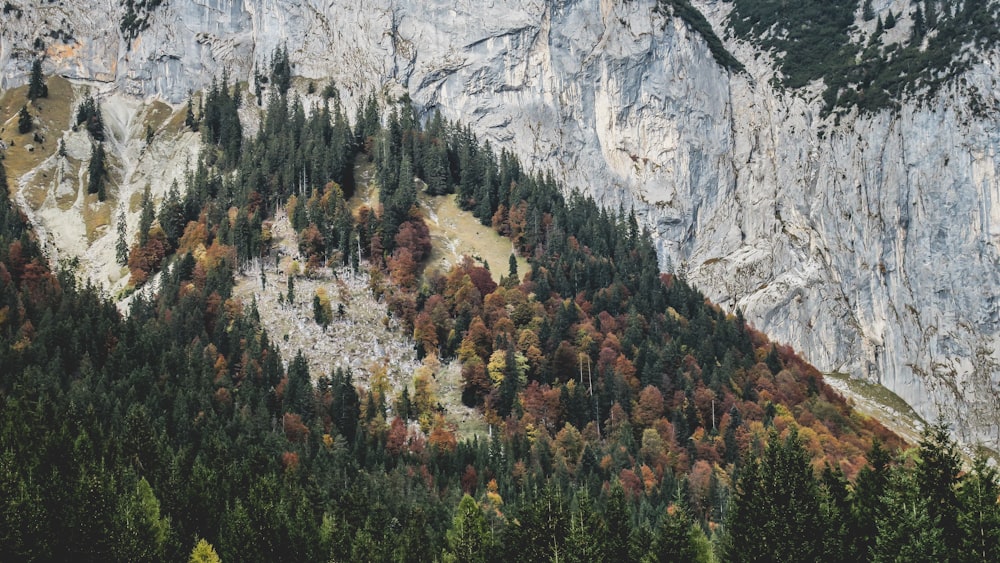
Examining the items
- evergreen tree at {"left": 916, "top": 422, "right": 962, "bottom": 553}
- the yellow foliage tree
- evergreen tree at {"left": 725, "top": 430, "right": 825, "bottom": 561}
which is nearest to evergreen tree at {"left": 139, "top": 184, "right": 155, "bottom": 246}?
the yellow foliage tree

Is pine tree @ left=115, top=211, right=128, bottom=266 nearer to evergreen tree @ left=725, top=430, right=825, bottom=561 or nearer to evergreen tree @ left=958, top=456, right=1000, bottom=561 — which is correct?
evergreen tree @ left=725, top=430, right=825, bottom=561

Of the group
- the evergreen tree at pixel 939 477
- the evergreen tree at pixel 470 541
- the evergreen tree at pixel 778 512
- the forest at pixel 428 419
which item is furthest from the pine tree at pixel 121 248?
the evergreen tree at pixel 939 477

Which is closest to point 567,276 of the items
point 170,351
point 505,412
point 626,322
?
point 626,322

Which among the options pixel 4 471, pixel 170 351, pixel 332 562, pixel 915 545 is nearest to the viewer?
pixel 915 545

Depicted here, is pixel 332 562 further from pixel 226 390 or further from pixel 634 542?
pixel 226 390

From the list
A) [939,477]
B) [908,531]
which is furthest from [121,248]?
[908,531]

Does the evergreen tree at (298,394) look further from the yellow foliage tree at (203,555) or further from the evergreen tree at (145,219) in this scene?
the yellow foliage tree at (203,555)

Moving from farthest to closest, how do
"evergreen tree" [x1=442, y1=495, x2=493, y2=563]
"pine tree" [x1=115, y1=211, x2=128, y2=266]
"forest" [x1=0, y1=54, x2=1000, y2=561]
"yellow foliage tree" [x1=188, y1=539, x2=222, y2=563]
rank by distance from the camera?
1. "pine tree" [x1=115, y1=211, x2=128, y2=266]
2. "evergreen tree" [x1=442, y1=495, x2=493, y2=563]
3. "yellow foliage tree" [x1=188, y1=539, x2=222, y2=563]
4. "forest" [x1=0, y1=54, x2=1000, y2=561]

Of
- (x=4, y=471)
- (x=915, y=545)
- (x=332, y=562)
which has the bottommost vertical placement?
(x=332, y=562)

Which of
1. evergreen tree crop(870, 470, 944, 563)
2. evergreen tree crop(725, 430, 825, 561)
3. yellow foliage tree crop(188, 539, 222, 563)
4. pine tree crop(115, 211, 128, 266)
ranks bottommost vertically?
yellow foliage tree crop(188, 539, 222, 563)
